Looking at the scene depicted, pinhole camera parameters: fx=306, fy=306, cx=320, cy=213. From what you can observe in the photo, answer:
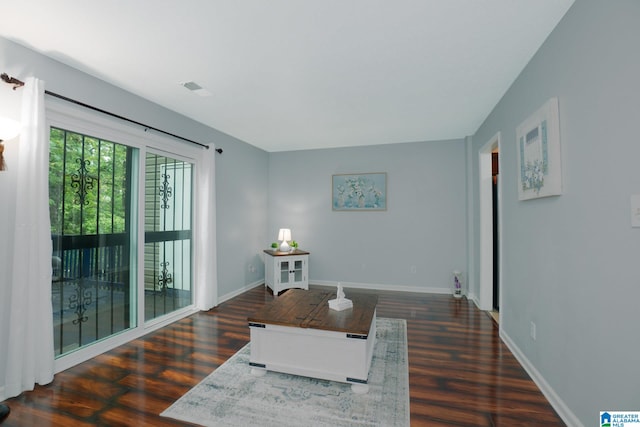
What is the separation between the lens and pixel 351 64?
259cm

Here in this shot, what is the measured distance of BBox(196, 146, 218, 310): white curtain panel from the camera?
4156 millimetres

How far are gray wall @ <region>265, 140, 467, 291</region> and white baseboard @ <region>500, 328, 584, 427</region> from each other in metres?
2.29

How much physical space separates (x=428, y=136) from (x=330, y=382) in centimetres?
400

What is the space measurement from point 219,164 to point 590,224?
427cm

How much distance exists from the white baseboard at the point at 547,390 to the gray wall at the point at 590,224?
0.02 metres

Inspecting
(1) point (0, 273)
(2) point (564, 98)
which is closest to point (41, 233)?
(1) point (0, 273)

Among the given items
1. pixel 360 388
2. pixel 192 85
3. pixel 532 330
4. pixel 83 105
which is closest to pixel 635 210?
pixel 532 330

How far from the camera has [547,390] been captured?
218 cm

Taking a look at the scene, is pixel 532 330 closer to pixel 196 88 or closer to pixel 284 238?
pixel 196 88

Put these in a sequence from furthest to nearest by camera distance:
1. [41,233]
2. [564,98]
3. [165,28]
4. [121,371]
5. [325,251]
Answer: [325,251] → [121,371] → [41,233] → [165,28] → [564,98]

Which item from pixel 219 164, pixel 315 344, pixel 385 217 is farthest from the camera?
pixel 385 217

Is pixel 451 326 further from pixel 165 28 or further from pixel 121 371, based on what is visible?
pixel 165 28

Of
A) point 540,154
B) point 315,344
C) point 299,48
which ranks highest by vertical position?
point 299,48

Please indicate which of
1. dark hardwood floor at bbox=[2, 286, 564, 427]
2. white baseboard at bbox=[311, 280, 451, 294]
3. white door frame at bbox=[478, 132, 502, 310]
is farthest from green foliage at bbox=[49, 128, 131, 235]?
white door frame at bbox=[478, 132, 502, 310]
